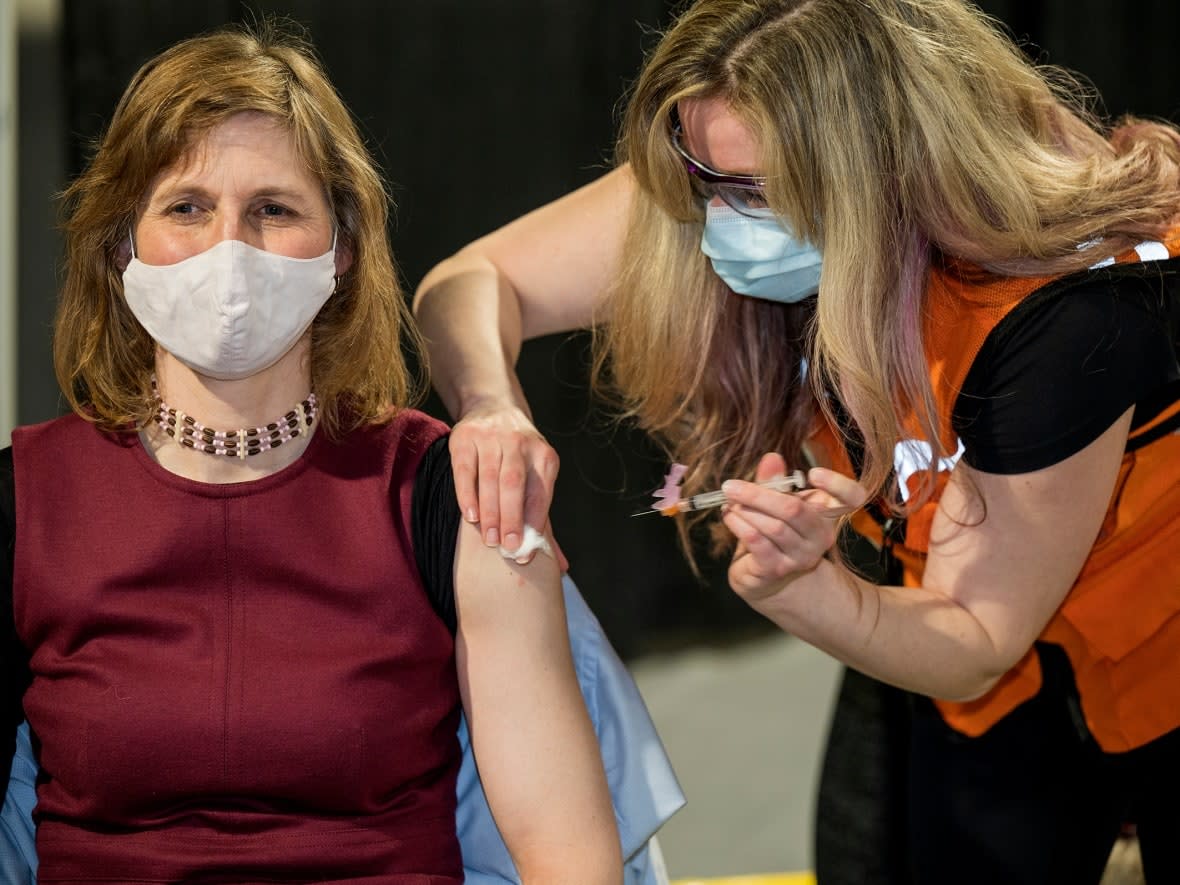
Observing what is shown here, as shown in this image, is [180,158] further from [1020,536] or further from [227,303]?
[1020,536]

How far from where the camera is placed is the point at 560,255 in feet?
6.72

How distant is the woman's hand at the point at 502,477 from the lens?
1594mm

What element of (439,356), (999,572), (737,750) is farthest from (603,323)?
(737,750)

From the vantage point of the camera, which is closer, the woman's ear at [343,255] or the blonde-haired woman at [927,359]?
the blonde-haired woman at [927,359]

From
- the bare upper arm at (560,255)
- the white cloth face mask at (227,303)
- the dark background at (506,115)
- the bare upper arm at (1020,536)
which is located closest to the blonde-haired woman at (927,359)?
the bare upper arm at (1020,536)

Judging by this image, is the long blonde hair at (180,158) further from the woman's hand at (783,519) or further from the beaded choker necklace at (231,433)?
the woman's hand at (783,519)

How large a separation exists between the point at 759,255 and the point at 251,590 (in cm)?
68

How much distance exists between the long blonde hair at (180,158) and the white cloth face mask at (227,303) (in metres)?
0.10

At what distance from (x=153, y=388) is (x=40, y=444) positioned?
140 mm

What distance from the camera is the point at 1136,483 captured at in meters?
1.75

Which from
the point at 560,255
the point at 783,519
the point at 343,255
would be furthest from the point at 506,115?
the point at 783,519

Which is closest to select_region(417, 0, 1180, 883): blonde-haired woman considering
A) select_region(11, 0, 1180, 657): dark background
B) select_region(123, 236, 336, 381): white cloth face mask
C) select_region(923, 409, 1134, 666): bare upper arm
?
select_region(923, 409, 1134, 666): bare upper arm

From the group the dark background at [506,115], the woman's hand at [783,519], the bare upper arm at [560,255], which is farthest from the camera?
the dark background at [506,115]

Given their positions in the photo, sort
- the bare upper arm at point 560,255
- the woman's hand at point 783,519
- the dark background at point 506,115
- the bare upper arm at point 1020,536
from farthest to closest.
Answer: the dark background at point 506,115 → the bare upper arm at point 560,255 → the bare upper arm at point 1020,536 → the woman's hand at point 783,519
